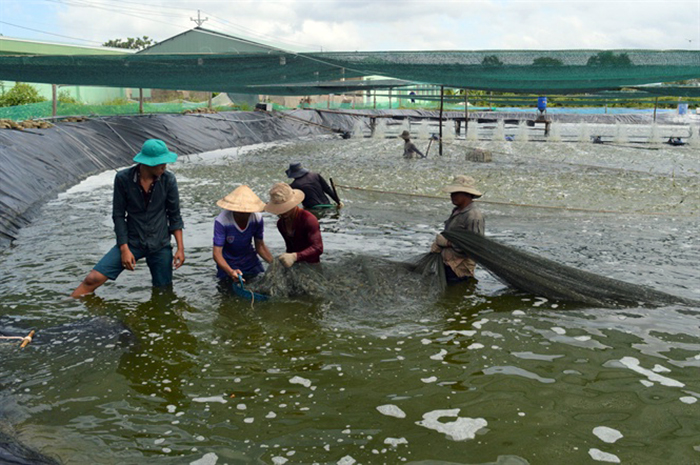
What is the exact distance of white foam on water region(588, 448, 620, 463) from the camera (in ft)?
10.5

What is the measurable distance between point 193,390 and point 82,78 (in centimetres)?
1253

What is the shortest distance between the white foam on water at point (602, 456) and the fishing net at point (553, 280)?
8.35ft

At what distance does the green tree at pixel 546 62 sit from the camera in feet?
37.2

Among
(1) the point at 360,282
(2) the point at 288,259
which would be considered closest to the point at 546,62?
(1) the point at 360,282

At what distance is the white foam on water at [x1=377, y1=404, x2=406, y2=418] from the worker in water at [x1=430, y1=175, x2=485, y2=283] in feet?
7.88

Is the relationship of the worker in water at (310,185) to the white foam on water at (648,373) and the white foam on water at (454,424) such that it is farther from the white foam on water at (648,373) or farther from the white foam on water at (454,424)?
the white foam on water at (454,424)

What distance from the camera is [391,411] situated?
373 centimetres

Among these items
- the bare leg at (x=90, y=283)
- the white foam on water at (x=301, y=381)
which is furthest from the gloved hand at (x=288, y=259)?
the bare leg at (x=90, y=283)

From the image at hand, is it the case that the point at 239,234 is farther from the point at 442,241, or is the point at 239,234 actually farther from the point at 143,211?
the point at 442,241

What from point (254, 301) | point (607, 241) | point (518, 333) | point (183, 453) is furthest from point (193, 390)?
point (607, 241)

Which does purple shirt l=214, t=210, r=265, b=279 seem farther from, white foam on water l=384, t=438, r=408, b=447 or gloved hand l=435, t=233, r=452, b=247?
white foam on water l=384, t=438, r=408, b=447

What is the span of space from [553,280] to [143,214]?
3.88m

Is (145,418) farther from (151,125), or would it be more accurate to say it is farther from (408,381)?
(151,125)

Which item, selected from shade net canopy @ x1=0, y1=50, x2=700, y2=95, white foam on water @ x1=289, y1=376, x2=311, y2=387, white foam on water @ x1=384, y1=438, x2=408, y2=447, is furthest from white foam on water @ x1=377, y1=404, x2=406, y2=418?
shade net canopy @ x1=0, y1=50, x2=700, y2=95
